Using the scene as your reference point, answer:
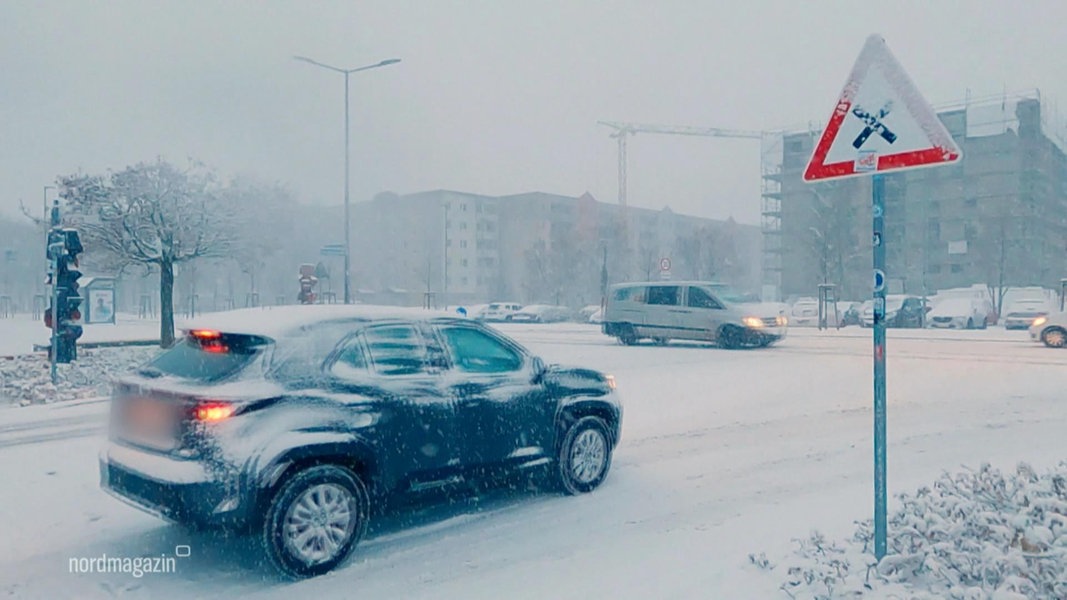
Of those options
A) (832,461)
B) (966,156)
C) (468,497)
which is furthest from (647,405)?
(966,156)

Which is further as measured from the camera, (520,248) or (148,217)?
(520,248)

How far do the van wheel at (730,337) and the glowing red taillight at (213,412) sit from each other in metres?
18.4

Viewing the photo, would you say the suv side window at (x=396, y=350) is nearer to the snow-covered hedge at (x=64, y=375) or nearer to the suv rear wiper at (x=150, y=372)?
the suv rear wiper at (x=150, y=372)

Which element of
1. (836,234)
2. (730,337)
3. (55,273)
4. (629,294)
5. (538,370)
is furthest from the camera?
(836,234)

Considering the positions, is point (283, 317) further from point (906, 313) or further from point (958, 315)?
point (906, 313)

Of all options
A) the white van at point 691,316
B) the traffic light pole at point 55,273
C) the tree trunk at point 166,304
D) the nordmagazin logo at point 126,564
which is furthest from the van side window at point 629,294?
the nordmagazin logo at point 126,564

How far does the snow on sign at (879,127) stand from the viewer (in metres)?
4.34

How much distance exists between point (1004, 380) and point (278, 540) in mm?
13866

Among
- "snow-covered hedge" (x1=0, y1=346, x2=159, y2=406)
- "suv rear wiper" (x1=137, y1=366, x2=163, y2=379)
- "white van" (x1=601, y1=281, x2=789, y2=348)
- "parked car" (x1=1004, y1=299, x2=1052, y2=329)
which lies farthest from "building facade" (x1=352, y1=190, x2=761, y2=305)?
"suv rear wiper" (x1=137, y1=366, x2=163, y2=379)

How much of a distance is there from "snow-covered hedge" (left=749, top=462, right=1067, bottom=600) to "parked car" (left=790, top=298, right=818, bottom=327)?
3955cm

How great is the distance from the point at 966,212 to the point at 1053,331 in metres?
51.4

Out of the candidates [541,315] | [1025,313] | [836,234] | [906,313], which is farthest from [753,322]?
[836,234]

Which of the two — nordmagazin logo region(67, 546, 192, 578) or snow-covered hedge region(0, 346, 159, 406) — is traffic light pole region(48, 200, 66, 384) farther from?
nordmagazin logo region(67, 546, 192, 578)

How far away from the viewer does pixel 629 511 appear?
6633mm
